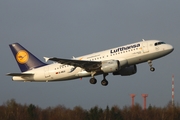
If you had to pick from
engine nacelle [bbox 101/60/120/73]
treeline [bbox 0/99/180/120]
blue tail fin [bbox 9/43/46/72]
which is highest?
blue tail fin [bbox 9/43/46/72]

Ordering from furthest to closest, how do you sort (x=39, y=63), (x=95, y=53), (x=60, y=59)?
(x=39, y=63), (x=95, y=53), (x=60, y=59)

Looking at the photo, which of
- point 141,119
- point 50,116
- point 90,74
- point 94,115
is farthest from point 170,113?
point 90,74

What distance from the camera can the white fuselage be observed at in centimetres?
6078

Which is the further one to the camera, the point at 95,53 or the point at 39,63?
the point at 39,63

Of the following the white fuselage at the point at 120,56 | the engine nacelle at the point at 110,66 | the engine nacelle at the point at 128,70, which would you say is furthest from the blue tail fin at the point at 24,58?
the engine nacelle at the point at 128,70

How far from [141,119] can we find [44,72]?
131 feet

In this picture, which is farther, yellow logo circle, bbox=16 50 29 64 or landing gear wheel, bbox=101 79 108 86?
yellow logo circle, bbox=16 50 29 64

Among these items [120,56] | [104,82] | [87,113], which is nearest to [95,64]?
[120,56]

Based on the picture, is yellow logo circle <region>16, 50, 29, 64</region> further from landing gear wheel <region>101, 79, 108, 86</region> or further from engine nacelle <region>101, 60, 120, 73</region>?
engine nacelle <region>101, 60, 120, 73</region>

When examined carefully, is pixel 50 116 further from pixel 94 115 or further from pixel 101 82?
pixel 101 82

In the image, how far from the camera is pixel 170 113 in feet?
315

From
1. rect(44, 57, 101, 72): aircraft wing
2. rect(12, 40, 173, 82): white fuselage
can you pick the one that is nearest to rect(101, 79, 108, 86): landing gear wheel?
rect(12, 40, 173, 82): white fuselage

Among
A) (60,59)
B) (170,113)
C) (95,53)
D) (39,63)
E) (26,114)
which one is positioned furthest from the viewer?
(26,114)

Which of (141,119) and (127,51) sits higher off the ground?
(127,51)
